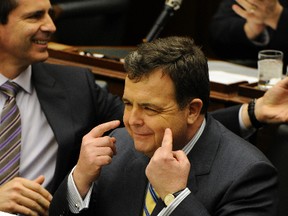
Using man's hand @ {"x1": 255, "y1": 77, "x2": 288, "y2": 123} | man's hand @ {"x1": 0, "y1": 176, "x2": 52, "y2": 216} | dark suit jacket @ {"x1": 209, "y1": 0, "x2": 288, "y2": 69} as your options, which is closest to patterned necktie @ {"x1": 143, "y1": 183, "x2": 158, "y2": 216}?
man's hand @ {"x1": 0, "y1": 176, "x2": 52, "y2": 216}

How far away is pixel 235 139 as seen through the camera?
1.98 m

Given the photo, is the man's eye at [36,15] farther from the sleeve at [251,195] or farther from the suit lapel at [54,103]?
the sleeve at [251,195]

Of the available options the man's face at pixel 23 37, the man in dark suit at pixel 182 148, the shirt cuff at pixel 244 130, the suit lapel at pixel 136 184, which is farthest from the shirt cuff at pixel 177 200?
the man's face at pixel 23 37

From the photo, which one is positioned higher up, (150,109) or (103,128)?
(150,109)

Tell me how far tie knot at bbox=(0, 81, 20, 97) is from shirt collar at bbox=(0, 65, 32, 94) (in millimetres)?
14

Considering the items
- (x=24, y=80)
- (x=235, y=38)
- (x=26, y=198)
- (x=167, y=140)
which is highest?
(x=167, y=140)

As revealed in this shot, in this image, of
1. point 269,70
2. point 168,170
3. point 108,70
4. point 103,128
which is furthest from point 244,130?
point 108,70

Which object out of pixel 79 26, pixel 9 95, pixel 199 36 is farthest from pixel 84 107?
pixel 199 36

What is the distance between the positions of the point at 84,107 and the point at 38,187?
54cm

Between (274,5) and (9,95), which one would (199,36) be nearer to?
(274,5)

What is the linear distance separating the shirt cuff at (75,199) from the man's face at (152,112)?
26cm

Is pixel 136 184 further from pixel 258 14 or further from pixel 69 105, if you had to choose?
pixel 258 14

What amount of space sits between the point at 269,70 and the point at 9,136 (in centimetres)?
106

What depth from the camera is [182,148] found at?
6.47 feet
